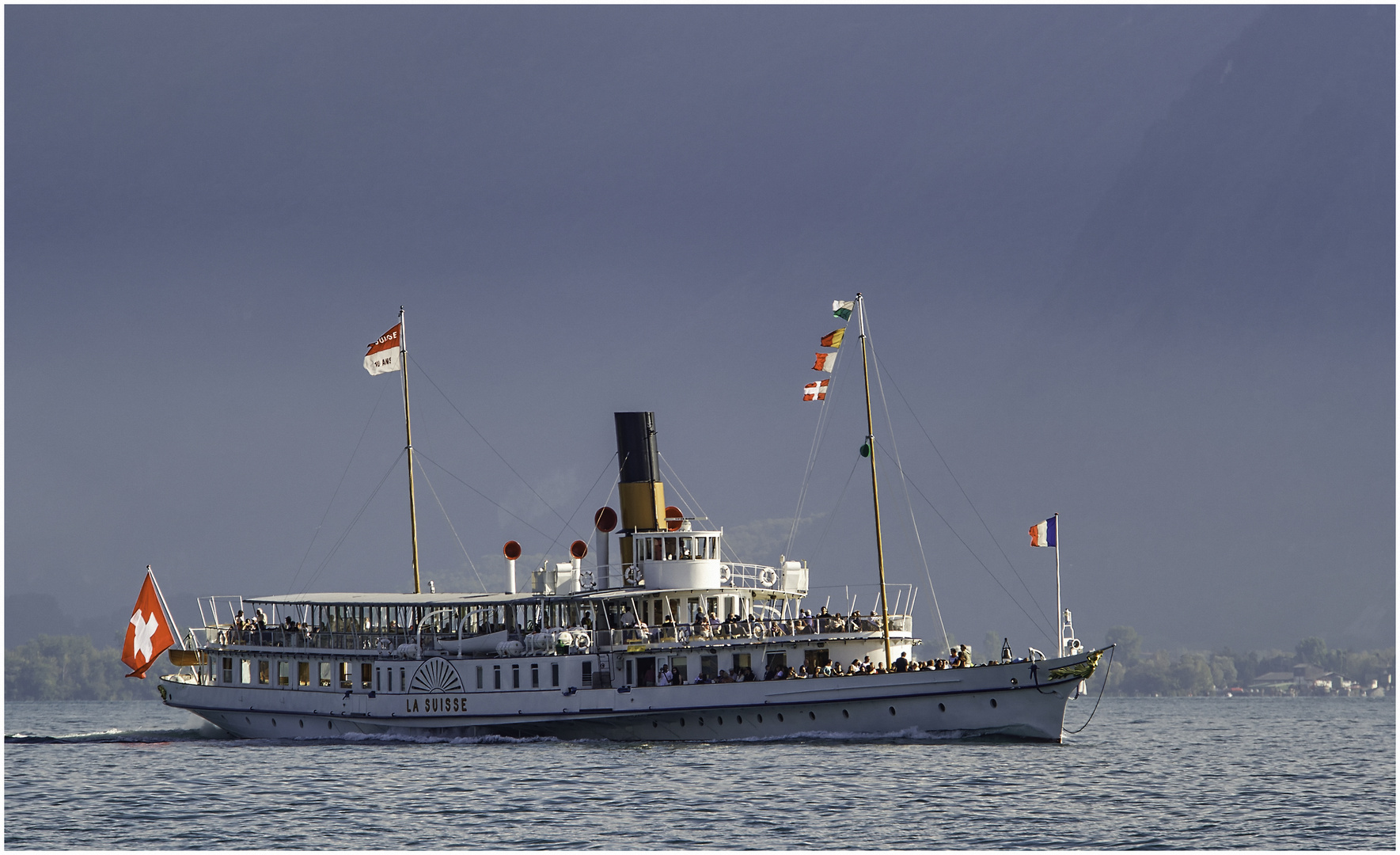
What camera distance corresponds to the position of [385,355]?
64.5 meters

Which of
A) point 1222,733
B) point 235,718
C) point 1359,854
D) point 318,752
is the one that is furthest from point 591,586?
point 1222,733

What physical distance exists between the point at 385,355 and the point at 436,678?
15255 mm

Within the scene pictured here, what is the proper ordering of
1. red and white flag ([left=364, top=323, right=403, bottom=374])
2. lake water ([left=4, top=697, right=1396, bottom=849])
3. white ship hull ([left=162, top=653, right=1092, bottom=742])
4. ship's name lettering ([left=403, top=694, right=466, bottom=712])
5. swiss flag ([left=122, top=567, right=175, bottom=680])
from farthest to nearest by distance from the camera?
red and white flag ([left=364, top=323, right=403, bottom=374])
swiss flag ([left=122, top=567, right=175, bottom=680])
ship's name lettering ([left=403, top=694, right=466, bottom=712])
white ship hull ([left=162, top=653, right=1092, bottom=742])
lake water ([left=4, top=697, right=1396, bottom=849])

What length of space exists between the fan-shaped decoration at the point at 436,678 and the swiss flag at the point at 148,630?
10224 millimetres

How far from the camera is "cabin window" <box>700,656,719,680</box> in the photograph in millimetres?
54031

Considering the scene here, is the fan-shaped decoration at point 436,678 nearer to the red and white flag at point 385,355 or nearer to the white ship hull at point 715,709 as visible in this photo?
the white ship hull at point 715,709

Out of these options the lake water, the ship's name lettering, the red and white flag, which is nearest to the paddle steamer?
the ship's name lettering

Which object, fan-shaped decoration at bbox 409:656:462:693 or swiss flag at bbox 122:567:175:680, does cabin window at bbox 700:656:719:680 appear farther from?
swiss flag at bbox 122:567:175:680

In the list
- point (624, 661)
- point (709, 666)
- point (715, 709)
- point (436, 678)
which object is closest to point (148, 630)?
point (436, 678)

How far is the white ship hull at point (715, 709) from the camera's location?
50156 mm

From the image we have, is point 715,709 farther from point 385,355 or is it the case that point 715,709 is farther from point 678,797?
point 385,355

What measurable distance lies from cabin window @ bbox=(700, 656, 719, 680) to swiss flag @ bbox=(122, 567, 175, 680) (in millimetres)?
20763

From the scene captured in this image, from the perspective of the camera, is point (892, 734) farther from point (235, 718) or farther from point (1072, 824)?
point (235, 718)

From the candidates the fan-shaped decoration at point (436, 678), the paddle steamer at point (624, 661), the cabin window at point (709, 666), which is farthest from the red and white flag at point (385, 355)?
the cabin window at point (709, 666)
